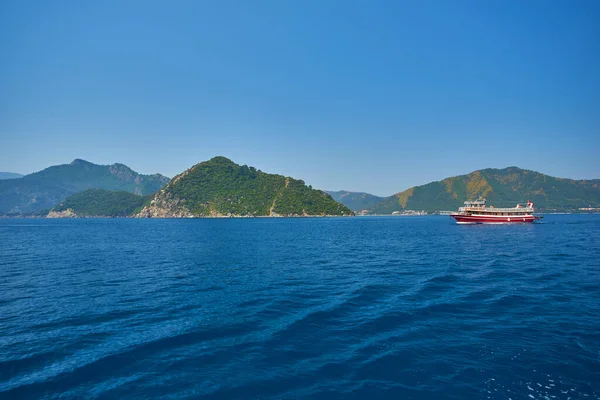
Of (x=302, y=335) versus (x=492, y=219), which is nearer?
(x=302, y=335)

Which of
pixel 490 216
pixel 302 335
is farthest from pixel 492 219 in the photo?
pixel 302 335

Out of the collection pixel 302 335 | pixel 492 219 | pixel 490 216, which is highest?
pixel 490 216

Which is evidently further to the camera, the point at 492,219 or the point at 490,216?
the point at 490,216

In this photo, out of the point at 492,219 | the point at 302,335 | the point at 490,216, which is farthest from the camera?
the point at 490,216

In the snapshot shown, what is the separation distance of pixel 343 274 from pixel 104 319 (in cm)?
2498

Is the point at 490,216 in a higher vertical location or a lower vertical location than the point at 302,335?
higher

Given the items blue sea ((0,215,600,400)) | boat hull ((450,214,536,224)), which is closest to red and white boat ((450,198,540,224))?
boat hull ((450,214,536,224))

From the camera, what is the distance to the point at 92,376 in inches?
552

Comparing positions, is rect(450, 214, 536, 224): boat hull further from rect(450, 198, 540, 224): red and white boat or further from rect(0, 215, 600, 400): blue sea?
rect(0, 215, 600, 400): blue sea

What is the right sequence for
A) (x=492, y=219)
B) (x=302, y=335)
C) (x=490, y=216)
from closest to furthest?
(x=302, y=335) → (x=492, y=219) → (x=490, y=216)

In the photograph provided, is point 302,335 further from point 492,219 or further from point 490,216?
point 492,219

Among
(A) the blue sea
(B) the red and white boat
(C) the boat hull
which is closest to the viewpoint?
(A) the blue sea

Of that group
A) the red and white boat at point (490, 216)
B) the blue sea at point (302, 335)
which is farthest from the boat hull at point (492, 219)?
the blue sea at point (302, 335)

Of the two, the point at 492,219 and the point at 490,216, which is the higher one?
the point at 490,216
